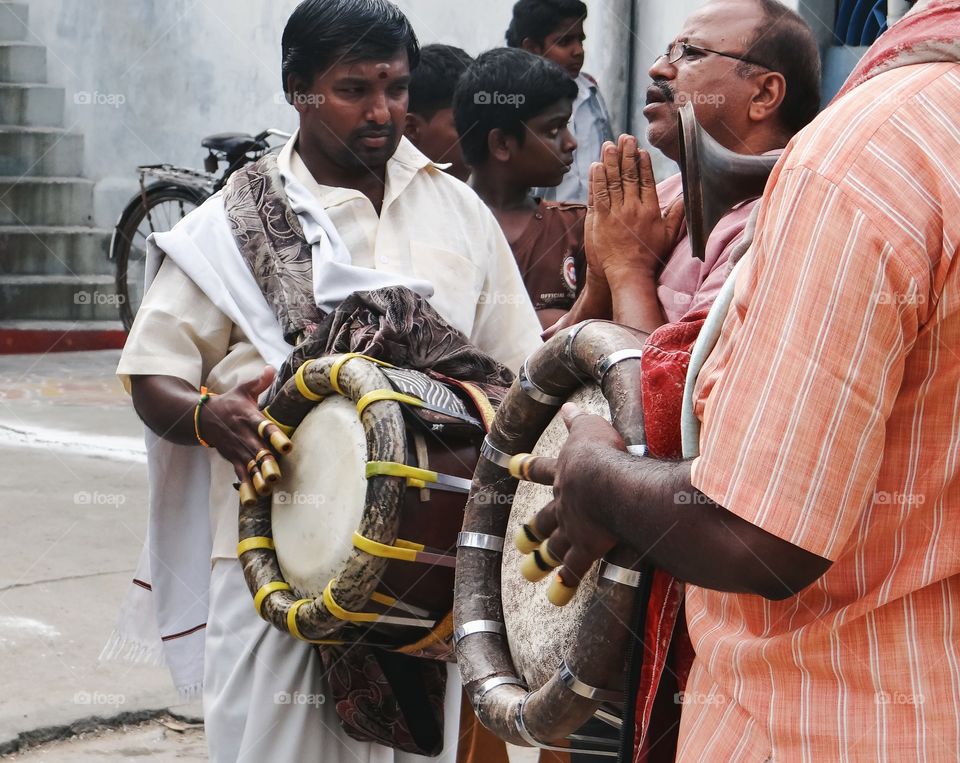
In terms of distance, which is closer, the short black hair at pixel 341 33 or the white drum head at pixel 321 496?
the white drum head at pixel 321 496

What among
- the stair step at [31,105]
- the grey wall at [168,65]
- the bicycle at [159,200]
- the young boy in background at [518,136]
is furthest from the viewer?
the stair step at [31,105]

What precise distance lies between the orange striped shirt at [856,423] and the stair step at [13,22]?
32.3ft

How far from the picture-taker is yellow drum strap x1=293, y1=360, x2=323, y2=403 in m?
2.51

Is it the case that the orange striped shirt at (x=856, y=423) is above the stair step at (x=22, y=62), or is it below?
above

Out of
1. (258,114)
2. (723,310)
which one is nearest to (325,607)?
(723,310)

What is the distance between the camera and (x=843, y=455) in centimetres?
119

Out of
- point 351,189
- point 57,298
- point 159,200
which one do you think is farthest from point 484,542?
point 57,298

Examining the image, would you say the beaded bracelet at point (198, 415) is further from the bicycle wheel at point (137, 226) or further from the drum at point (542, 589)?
the bicycle wheel at point (137, 226)

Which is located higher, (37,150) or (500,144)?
(500,144)

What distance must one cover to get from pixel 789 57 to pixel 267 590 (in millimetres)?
1323

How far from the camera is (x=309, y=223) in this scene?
282cm

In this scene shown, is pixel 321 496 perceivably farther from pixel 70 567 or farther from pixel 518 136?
pixel 70 567

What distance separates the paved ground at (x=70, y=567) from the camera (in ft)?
12.7

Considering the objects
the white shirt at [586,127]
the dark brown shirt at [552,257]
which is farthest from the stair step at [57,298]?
the dark brown shirt at [552,257]
